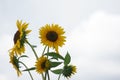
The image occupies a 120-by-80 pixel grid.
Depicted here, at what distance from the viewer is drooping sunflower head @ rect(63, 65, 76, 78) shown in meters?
2.47

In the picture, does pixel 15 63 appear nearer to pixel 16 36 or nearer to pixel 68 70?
pixel 16 36

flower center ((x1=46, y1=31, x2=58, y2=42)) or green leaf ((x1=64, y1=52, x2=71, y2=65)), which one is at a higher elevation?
flower center ((x1=46, y1=31, x2=58, y2=42))

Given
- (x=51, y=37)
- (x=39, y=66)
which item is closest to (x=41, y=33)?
(x=51, y=37)

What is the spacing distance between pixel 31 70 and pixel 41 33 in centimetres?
31

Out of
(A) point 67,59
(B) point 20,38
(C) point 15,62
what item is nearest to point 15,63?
(C) point 15,62

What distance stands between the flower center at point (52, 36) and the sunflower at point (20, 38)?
6.2 inches

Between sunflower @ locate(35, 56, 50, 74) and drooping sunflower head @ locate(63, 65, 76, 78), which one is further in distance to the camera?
drooping sunflower head @ locate(63, 65, 76, 78)

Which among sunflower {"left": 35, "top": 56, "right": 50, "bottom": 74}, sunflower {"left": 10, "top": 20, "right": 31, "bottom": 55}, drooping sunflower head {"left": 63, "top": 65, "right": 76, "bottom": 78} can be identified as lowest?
drooping sunflower head {"left": 63, "top": 65, "right": 76, "bottom": 78}

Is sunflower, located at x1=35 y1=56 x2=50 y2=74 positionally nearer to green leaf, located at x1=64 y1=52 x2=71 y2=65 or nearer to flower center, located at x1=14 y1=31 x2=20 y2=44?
green leaf, located at x1=64 y1=52 x2=71 y2=65

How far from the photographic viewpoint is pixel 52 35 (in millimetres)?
2514

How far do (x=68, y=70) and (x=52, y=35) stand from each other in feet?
1.02

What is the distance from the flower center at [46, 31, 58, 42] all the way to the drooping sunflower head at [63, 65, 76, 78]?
0.80ft

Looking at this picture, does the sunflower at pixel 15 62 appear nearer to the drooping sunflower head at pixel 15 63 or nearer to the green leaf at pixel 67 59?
the drooping sunflower head at pixel 15 63

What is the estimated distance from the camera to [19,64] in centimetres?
251
